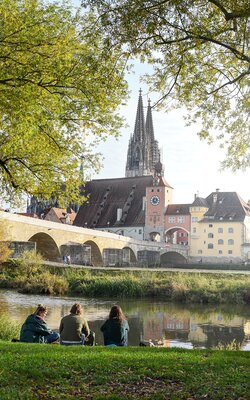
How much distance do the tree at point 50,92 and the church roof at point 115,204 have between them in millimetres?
65617

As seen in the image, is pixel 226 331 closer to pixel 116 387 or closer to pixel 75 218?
pixel 116 387

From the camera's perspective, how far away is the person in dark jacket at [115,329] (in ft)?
32.0

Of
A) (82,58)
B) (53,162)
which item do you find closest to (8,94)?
(82,58)

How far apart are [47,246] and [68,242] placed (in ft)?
6.53

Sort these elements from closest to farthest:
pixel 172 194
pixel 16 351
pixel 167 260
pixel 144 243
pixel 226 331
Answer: pixel 16 351, pixel 226 331, pixel 144 243, pixel 167 260, pixel 172 194

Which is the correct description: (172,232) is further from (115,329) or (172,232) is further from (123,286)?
(115,329)

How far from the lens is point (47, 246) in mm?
44594

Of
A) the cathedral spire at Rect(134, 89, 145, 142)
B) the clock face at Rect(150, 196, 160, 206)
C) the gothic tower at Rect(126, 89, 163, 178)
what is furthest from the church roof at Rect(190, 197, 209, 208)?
the cathedral spire at Rect(134, 89, 145, 142)

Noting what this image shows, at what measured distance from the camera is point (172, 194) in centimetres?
8300

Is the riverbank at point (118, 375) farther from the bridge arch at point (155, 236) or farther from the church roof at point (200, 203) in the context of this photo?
the church roof at point (200, 203)

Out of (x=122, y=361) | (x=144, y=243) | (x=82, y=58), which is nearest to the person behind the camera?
(x=122, y=361)

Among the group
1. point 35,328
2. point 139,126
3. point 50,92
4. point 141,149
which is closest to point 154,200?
point 141,149

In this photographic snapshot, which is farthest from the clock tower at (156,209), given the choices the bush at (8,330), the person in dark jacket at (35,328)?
the person in dark jacket at (35,328)

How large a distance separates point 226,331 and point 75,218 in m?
67.3
